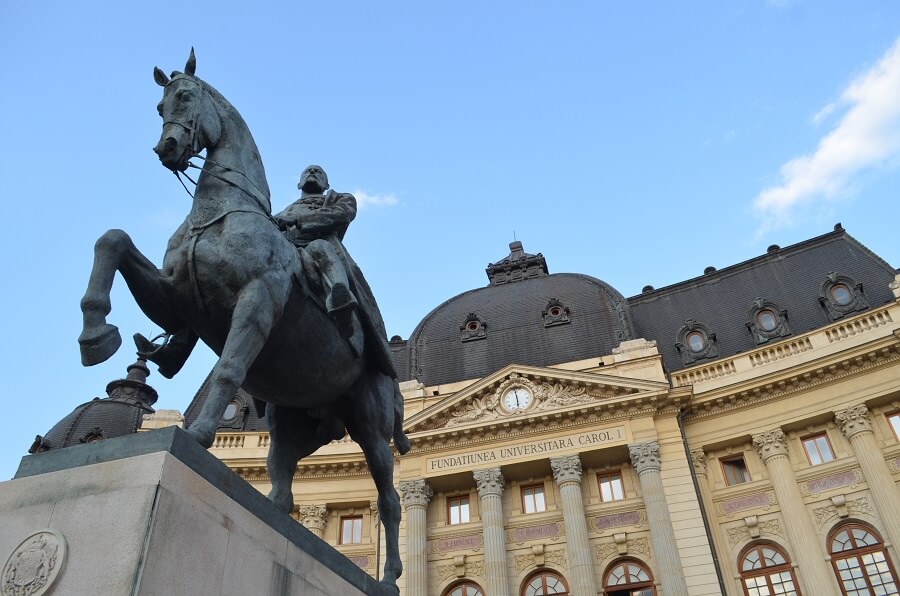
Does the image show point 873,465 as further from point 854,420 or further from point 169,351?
point 169,351

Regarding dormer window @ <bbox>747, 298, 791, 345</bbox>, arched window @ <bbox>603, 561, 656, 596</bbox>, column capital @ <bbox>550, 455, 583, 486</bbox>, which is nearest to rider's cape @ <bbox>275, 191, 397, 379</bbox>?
column capital @ <bbox>550, 455, 583, 486</bbox>

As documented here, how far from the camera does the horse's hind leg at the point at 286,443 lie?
21.4 feet

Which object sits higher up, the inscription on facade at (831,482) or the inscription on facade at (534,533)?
the inscription on facade at (831,482)

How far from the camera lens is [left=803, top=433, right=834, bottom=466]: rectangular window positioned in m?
30.0

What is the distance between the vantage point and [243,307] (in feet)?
17.5

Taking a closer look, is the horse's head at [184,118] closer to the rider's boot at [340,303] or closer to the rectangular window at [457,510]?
the rider's boot at [340,303]

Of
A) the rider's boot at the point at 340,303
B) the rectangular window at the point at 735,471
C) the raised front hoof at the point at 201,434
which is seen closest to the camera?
the raised front hoof at the point at 201,434

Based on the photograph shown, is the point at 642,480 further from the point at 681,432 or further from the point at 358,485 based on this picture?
the point at 358,485

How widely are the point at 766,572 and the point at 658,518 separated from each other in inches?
176

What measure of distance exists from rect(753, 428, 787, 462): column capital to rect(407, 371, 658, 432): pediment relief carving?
5.37 metres

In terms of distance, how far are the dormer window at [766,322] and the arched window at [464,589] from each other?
55.3 ft

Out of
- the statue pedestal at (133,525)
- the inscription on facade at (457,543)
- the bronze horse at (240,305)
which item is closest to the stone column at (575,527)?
the inscription on facade at (457,543)

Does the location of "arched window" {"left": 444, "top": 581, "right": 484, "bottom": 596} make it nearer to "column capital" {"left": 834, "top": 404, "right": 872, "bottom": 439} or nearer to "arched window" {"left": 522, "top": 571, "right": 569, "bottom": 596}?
"arched window" {"left": 522, "top": 571, "right": 569, "bottom": 596}

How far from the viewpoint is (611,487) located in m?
32.2
